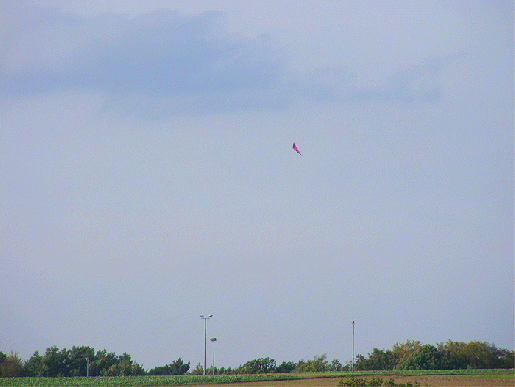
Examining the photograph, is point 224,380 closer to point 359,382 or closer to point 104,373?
point 359,382

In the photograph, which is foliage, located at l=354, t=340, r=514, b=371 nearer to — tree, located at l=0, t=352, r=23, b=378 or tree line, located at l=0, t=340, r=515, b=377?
tree line, located at l=0, t=340, r=515, b=377

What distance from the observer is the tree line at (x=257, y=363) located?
8512 centimetres

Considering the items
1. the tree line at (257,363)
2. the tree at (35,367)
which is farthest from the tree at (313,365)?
the tree at (35,367)

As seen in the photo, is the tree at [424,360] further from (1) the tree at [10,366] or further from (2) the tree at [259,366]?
(1) the tree at [10,366]

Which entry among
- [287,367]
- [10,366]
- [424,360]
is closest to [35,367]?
[10,366]

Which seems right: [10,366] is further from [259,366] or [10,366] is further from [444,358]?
[444,358]

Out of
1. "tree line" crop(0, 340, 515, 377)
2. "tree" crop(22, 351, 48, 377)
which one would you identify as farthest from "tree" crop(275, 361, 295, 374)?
"tree" crop(22, 351, 48, 377)

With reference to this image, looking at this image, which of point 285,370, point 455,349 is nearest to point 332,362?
point 285,370

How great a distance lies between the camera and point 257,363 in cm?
8794

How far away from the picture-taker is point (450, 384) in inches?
1918

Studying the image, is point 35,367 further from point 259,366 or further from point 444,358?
point 444,358

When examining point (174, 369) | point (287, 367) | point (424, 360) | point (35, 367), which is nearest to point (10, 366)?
point (35, 367)

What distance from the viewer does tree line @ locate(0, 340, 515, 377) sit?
85125 mm

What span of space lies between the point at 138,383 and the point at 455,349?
55.9 m
